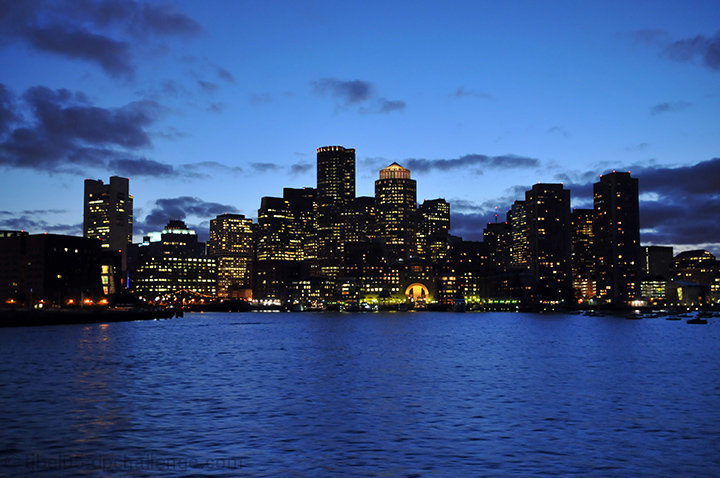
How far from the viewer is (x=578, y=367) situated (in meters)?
69.3

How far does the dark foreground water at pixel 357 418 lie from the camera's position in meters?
27.8

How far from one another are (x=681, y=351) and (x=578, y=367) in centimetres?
3622

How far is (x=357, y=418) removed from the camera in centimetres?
3859

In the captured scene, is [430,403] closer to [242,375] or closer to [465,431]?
[465,431]

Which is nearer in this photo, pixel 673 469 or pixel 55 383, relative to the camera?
pixel 673 469

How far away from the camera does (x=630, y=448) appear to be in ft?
101

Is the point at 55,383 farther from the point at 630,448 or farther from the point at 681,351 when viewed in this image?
the point at 681,351

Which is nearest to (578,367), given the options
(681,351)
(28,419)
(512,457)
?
(681,351)

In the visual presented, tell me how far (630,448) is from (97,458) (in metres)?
21.4

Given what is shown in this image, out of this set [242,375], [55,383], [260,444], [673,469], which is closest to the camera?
[673,469]

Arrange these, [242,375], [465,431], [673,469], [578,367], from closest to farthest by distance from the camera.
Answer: [673,469] → [465,431] → [242,375] → [578,367]

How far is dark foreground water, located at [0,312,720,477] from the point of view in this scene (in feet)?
91.0

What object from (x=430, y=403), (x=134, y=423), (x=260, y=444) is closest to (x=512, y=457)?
(x=260, y=444)

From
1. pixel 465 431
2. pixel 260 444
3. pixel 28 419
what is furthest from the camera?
pixel 28 419
